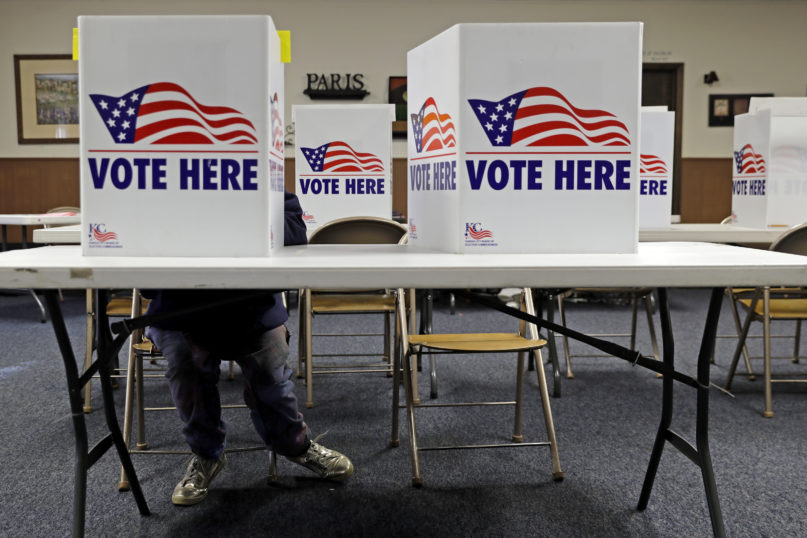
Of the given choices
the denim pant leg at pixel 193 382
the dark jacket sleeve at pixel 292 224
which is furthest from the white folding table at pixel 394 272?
the denim pant leg at pixel 193 382

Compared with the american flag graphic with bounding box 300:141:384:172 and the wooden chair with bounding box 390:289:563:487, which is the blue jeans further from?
the american flag graphic with bounding box 300:141:384:172

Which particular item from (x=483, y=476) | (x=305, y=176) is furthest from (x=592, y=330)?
(x=483, y=476)

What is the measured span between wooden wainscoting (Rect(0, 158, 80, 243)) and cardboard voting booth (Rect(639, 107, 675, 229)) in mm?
5483

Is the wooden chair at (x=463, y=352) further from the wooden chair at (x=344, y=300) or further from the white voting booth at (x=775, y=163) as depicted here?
the white voting booth at (x=775, y=163)

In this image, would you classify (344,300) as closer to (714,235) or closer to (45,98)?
(714,235)

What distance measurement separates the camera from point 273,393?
1.76m

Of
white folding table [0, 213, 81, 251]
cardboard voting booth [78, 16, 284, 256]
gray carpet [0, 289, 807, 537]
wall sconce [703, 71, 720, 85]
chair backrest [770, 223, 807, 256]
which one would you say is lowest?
gray carpet [0, 289, 807, 537]

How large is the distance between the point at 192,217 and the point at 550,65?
0.69 m

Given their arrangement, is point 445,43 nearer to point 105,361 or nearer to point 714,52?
point 105,361

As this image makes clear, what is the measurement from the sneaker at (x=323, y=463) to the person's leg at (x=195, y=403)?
212 mm

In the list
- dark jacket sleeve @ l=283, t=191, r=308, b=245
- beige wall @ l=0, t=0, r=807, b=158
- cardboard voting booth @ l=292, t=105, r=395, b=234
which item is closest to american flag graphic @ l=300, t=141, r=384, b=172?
cardboard voting booth @ l=292, t=105, r=395, b=234

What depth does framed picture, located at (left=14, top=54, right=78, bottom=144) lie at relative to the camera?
658 cm

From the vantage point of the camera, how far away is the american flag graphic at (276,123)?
1.30 m

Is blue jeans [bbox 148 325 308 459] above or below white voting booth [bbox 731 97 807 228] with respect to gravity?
below
